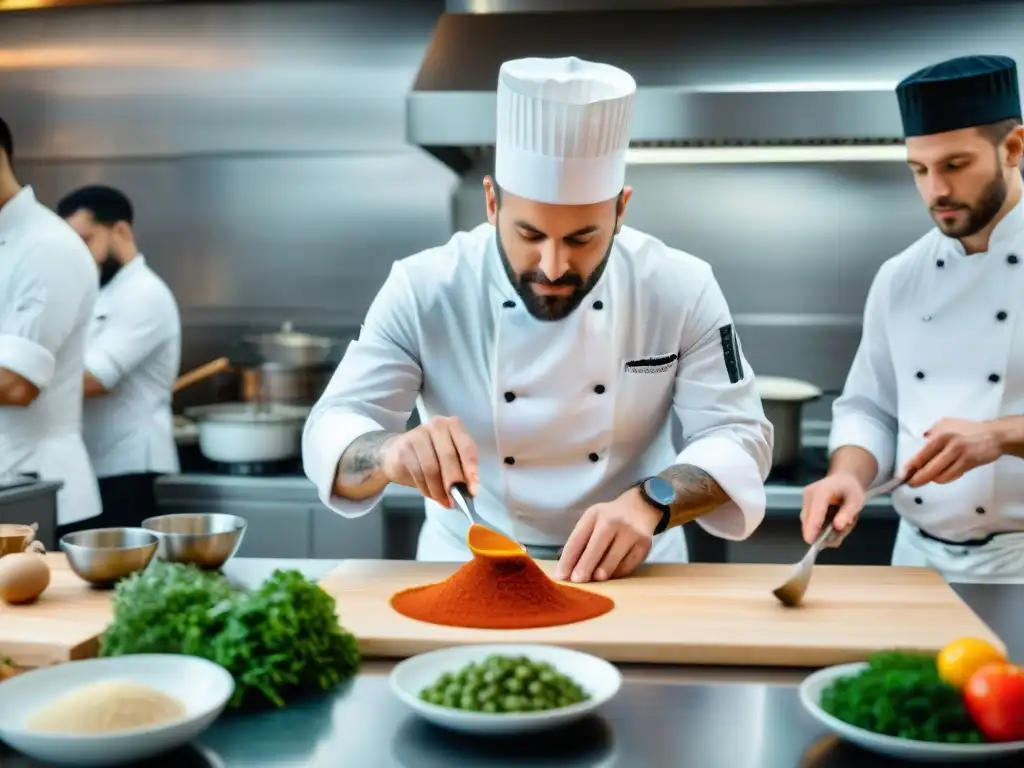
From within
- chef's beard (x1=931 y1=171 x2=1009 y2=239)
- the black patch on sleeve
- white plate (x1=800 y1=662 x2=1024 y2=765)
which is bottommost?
white plate (x1=800 y1=662 x2=1024 y2=765)

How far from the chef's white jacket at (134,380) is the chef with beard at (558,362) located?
6.80ft

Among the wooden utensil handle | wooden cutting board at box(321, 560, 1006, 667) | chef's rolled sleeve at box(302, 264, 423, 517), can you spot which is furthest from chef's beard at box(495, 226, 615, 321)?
the wooden utensil handle

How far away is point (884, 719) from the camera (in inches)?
43.9

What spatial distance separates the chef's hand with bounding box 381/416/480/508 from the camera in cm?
178

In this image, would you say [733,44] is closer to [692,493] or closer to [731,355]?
[731,355]

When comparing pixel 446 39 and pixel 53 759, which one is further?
pixel 446 39

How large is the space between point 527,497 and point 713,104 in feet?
5.72

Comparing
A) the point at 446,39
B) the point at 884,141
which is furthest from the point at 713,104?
the point at 446,39

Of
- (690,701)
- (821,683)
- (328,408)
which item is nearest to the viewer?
(821,683)

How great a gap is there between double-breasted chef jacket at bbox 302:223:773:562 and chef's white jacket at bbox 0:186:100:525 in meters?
1.48

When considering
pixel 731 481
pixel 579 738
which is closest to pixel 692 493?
pixel 731 481

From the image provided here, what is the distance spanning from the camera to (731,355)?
2221 mm

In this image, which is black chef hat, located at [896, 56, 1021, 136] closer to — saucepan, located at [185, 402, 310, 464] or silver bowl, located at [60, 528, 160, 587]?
silver bowl, located at [60, 528, 160, 587]

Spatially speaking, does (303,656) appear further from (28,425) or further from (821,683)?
(28,425)
